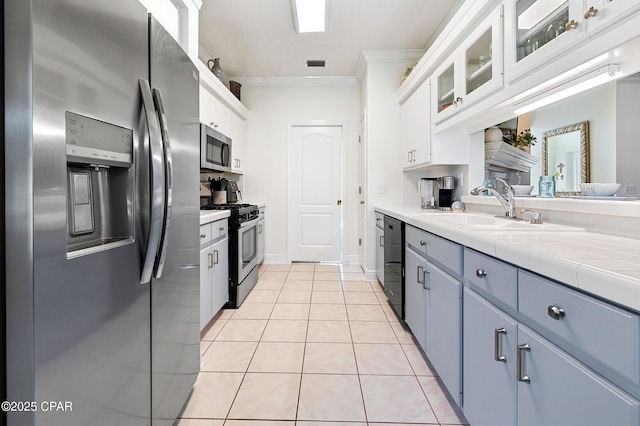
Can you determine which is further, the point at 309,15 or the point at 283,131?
the point at 283,131

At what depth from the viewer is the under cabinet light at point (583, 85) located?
4.44ft

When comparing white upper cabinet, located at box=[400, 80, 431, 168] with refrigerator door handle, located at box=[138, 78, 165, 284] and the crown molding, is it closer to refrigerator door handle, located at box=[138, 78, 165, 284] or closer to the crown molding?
the crown molding

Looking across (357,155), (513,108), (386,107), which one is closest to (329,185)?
(357,155)

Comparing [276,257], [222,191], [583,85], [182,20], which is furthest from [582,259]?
[276,257]

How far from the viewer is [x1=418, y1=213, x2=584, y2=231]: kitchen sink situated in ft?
4.92

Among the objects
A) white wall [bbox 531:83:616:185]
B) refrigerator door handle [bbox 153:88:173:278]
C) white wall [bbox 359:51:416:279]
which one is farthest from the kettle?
refrigerator door handle [bbox 153:88:173:278]

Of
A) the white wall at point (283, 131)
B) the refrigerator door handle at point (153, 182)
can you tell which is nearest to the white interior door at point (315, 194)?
the white wall at point (283, 131)

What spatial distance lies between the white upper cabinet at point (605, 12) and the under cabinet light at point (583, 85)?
26cm

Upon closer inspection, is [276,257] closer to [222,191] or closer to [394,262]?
[222,191]

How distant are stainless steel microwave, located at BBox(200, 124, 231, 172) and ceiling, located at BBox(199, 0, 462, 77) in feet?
3.50

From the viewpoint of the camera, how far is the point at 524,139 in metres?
2.15

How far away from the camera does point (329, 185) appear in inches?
191

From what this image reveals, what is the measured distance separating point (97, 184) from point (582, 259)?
1.29 meters

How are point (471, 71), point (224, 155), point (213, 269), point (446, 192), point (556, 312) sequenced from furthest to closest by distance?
point (224, 155), point (446, 192), point (213, 269), point (471, 71), point (556, 312)
